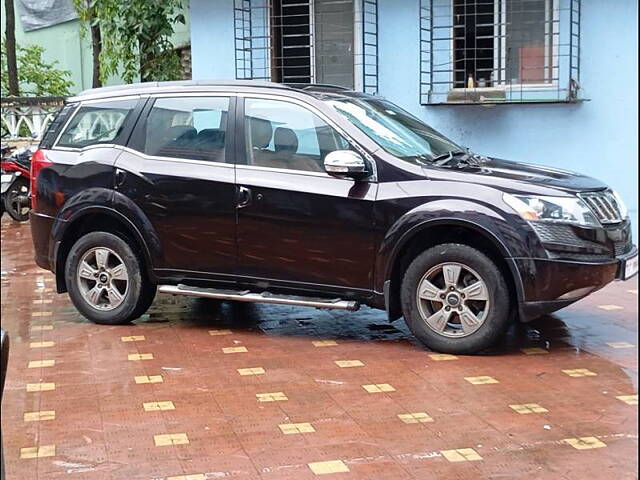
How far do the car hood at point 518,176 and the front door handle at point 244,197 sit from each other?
128 cm

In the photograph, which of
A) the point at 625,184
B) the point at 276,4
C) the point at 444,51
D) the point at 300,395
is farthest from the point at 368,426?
the point at 276,4

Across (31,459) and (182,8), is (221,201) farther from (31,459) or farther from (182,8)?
(182,8)

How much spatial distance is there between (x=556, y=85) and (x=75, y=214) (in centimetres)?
578

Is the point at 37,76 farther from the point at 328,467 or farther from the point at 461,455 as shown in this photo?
the point at 461,455

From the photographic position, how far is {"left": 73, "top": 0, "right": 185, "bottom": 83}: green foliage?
40.4ft

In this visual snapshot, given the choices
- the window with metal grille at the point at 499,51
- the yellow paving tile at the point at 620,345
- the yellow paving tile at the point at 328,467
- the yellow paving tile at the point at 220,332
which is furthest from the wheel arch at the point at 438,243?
the window with metal grille at the point at 499,51

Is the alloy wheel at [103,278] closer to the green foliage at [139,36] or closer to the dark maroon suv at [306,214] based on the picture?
the dark maroon suv at [306,214]

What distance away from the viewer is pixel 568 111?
10516 millimetres

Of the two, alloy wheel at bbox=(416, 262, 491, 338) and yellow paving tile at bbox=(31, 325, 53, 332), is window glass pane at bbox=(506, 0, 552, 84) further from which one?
yellow paving tile at bbox=(31, 325, 53, 332)

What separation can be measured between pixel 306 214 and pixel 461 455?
2.44m

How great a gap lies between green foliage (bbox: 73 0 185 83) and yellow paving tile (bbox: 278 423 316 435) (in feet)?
27.8

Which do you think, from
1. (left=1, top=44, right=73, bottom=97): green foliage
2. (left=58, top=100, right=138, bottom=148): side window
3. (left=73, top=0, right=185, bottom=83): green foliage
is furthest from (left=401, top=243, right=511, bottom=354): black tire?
(left=1, top=44, right=73, bottom=97): green foliage

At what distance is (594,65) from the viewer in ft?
34.4

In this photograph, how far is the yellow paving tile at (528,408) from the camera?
5152mm
